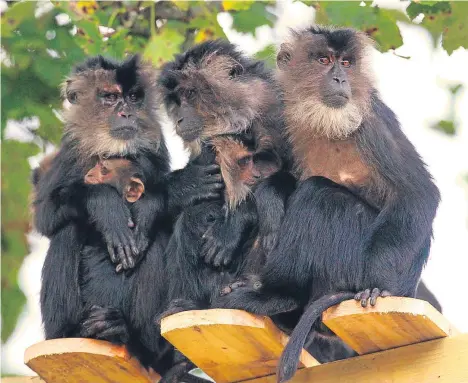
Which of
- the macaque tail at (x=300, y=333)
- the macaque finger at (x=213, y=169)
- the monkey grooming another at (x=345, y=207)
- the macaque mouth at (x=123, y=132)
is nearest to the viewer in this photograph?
the macaque tail at (x=300, y=333)

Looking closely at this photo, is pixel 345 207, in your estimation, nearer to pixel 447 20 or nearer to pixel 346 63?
pixel 346 63

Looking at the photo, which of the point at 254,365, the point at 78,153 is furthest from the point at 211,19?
the point at 254,365

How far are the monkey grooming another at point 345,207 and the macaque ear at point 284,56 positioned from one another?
0.28 metres

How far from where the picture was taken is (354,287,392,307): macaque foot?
4.55 m

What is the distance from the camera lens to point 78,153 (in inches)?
234

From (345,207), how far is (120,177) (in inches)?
57.5

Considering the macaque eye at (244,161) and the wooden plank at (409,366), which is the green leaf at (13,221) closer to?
the macaque eye at (244,161)

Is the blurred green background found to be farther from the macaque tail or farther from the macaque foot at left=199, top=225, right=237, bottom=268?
the macaque tail

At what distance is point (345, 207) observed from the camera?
498 centimetres

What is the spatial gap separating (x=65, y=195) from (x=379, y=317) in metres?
1.96

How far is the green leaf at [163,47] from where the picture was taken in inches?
278

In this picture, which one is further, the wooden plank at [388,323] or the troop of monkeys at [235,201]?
the troop of monkeys at [235,201]

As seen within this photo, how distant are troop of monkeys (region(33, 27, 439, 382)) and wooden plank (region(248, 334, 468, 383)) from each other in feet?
0.73

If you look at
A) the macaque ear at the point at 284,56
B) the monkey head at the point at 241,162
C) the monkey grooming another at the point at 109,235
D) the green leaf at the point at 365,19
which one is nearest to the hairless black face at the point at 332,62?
the macaque ear at the point at 284,56
